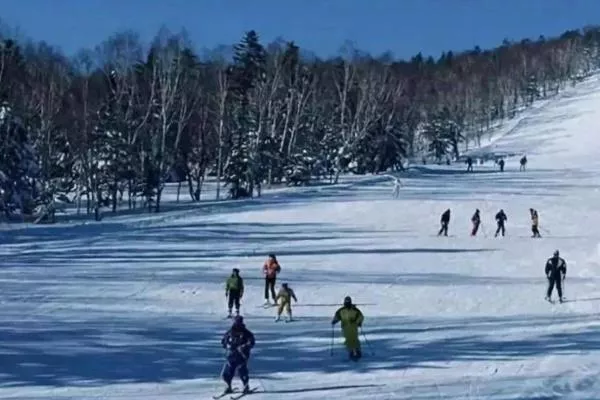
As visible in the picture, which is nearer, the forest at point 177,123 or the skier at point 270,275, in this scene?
the skier at point 270,275

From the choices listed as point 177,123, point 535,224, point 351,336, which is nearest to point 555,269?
point 351,336

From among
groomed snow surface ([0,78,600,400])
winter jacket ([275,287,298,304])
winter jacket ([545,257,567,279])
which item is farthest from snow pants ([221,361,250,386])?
winter jacket ([545,257,567,279])

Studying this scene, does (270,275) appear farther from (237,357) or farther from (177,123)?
(177,123)

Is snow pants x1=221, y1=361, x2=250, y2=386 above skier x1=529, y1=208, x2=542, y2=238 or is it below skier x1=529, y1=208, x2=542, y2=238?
below

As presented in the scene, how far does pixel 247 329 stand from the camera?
17406mm

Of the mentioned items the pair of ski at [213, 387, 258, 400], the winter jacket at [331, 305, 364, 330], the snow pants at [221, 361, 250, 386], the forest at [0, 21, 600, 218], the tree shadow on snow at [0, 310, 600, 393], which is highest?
the forest at [0, 21, 600, 218]

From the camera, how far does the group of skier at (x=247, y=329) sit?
14.5 meters

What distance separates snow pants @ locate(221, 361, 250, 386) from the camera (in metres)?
14.4

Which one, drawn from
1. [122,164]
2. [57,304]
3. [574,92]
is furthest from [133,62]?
[574,92]

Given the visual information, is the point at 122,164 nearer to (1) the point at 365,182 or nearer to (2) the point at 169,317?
(1) the point at 365,182

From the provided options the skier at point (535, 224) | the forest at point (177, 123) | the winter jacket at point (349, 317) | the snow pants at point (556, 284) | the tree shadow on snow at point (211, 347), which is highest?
the forest at point (177, 123)

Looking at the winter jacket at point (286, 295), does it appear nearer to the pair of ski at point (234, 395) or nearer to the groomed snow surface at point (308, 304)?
the groomed snow surface at point (308, 304)

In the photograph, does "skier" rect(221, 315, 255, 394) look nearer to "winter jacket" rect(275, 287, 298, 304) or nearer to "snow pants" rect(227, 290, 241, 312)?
"winter jacket" rect(275, 287, 298, 304)

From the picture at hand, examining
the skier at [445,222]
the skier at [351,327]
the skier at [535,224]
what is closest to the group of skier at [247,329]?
the skier at [351,327]
